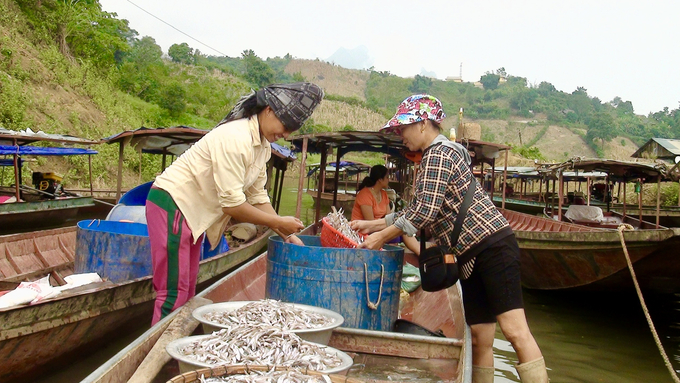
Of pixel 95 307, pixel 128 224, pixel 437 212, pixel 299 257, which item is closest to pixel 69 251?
pixel 128 224

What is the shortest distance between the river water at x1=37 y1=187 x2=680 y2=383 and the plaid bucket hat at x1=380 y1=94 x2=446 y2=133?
3427mm

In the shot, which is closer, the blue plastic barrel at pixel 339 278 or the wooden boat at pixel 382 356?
the wooden boat at pixel 382 356

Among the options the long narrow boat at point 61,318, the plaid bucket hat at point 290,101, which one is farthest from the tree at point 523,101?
the plaid bucket hat at point 290,101

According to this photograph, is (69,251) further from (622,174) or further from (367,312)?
(622,174)

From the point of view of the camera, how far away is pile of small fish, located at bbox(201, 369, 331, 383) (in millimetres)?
1724

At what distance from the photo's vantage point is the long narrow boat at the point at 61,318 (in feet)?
11.3

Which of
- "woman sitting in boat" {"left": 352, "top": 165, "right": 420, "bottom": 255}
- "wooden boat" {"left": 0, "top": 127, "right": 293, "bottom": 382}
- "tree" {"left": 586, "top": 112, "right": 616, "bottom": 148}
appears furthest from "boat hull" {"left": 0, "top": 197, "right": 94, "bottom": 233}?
"tree" {"left": 586, "top": 112, "right": 616, "bottom": 148}

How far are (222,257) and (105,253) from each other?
5.42 feet

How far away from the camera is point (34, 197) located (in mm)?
12352

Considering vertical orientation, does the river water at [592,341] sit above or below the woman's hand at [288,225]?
below

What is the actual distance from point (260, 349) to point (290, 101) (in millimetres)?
1343

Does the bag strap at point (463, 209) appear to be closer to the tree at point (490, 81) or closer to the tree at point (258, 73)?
the tree at point (258, 73)

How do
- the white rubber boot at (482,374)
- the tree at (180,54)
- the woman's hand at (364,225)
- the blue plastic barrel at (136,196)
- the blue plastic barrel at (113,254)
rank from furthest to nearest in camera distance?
the tree at (180,54) < the blue plastic barrel at (136,196) < the blue plastic barrel at (113,254) < the woman's hand at (364,225) < the white rubber boot at (482,374)

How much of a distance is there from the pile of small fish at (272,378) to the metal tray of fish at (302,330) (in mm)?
404
